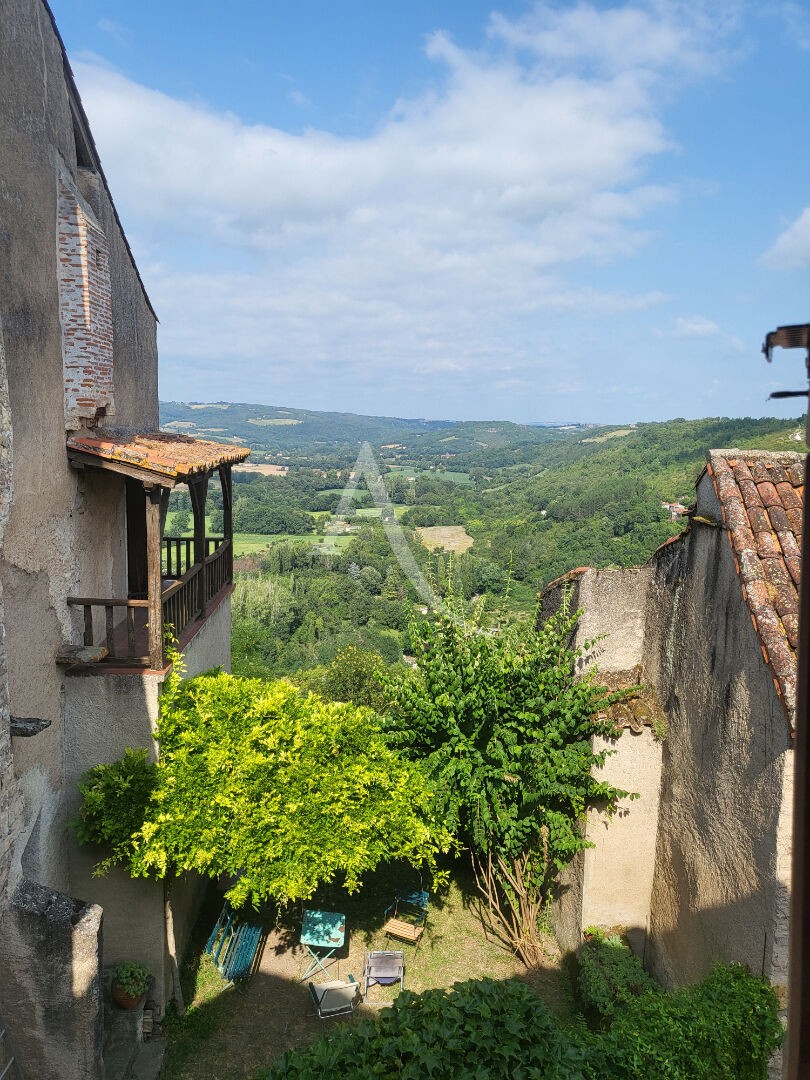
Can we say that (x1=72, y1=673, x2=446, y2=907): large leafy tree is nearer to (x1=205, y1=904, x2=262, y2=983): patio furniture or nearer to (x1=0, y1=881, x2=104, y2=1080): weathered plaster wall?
(x1=0, y1=881, x2=104, y2=1080): weathered plaster wall

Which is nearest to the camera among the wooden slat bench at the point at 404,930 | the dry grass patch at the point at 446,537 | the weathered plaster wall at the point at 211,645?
the weathered plaster wall at the point at 211,645

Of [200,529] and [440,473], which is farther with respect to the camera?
[440,473]

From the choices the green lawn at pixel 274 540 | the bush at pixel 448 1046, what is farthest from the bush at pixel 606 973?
the green lawn at pixel 274 540

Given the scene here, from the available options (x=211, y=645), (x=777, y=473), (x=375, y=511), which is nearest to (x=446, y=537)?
(x=375, y=511)

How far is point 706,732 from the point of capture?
23.2 feet

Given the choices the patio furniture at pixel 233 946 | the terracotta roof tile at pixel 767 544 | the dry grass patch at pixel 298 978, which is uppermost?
the terracotta roof tile at pixel 767 544

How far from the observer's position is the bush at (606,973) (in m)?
7.60

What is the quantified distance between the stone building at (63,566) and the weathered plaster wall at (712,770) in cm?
518

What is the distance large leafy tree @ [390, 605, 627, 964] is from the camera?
841 centimetres

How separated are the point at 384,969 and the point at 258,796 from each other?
283 cm

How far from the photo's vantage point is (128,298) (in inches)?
377

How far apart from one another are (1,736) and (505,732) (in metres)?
5.25

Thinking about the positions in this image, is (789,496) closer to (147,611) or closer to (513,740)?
(513,740)

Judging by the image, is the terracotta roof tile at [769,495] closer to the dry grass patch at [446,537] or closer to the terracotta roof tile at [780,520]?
the terracotta roof tile at [780,520]
